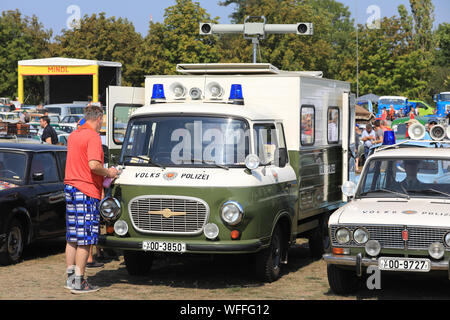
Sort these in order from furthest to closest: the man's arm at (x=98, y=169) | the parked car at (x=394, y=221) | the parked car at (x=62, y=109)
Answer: the parked car at (x=62, y=109), the man's arm at (x=98, y=169), the parked car at (x=394, y=221)

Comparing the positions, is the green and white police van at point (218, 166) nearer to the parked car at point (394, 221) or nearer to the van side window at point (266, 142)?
the van side window at point (266, 142)

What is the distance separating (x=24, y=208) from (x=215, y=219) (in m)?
3.30

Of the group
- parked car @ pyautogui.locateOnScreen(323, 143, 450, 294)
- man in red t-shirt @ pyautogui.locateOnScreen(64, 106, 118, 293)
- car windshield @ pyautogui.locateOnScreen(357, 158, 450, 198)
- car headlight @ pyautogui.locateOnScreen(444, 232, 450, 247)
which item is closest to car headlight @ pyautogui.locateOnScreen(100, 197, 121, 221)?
man in red t-shirt @ pyautogui.locateOnScreen(64, 106, 118, 293)

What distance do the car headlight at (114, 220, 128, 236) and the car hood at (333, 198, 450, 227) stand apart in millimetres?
2445

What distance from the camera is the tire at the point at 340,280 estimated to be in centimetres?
919

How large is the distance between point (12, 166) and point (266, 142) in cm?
382

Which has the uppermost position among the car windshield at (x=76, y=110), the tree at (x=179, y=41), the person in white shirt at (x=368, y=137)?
the tree at (x=179, y=41)

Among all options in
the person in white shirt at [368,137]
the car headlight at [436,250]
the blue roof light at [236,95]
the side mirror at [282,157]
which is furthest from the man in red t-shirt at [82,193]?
the person in white shirt at [368,137]

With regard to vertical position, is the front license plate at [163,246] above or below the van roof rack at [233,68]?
below

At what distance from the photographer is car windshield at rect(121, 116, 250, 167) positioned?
984 cm

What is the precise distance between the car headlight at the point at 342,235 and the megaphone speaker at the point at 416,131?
2.86 metres

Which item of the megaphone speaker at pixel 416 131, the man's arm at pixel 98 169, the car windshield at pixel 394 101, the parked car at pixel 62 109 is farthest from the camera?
the car windshield at pixel 394 101
